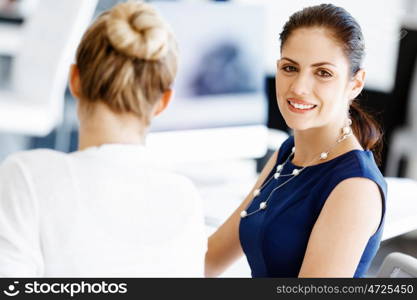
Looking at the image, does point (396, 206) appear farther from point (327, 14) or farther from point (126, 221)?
point (126, 221)

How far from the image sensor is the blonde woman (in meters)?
0.94

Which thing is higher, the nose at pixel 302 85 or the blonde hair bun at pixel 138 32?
the blonde hair bun at pixel 138 32

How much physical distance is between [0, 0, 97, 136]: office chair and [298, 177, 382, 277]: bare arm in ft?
7.52

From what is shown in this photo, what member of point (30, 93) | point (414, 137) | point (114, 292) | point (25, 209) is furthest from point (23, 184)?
point (414, 137)

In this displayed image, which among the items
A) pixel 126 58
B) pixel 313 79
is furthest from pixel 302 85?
pixel 126 58

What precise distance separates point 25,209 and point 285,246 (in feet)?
2.16

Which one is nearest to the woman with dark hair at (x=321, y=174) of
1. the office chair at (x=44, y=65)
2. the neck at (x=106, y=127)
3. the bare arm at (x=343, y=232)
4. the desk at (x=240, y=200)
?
the bare arm at (x=343, y=232)

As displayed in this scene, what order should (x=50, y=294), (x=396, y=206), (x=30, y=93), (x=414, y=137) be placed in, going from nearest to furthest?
(x=50, y=294) < (x=396, y=206) < (x=30, y=93) < (x=414, y=137)

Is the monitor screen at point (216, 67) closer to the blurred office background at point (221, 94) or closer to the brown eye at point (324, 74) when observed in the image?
the blurred office background at point (221, 94)

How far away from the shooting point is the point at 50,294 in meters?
1.10

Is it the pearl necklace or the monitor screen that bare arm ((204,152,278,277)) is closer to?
the pearl necklace

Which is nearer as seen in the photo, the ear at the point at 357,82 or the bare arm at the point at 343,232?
the bare arm at the point at 343,232

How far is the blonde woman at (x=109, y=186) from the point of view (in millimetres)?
938

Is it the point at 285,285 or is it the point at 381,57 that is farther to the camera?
the point at 381,57
